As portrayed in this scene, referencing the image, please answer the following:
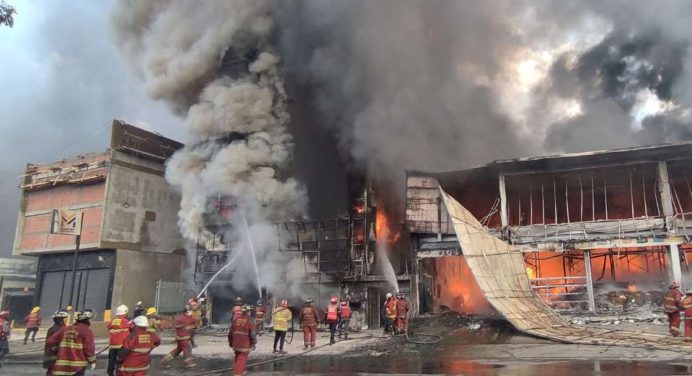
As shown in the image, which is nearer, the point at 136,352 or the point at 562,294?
the point at 136,352

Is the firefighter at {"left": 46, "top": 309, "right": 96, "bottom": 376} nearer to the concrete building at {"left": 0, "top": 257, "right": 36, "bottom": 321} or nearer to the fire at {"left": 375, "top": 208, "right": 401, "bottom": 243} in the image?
the fire at {"left": 375, "top": 208, "right": 401, "bottom": 243}

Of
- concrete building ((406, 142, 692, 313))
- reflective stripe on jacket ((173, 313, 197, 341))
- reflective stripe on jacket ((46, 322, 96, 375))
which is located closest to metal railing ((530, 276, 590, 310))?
concrete building ((406, 142, 692, 313))

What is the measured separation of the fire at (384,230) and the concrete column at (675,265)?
32.6 ft

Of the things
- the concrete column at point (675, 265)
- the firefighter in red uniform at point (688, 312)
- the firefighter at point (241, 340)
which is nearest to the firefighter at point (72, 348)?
the firefighter at point (241, 340)

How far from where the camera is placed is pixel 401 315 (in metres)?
14.6

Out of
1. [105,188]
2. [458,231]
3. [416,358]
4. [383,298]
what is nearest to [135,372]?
[416,358]

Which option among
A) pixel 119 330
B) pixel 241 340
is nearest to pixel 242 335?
pixel 241 340

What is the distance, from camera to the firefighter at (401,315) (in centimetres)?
1458

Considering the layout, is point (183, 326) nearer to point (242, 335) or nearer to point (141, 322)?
point (242, 335)

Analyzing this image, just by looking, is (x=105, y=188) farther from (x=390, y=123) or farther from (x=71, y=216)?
(x=390, y=123)

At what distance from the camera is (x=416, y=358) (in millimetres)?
10883

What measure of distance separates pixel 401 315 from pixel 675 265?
28.9 ft

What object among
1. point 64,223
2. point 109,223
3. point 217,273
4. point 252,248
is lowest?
point 217,273

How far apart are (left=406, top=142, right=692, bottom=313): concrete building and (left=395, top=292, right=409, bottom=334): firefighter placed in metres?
3.58
